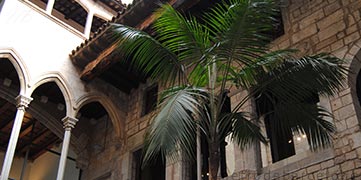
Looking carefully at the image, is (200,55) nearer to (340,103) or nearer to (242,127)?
(242,127)

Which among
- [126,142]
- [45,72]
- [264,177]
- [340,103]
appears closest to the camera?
[340,103]

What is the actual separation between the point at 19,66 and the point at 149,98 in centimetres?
339

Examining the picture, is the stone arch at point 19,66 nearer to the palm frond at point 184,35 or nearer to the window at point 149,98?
the window at point 149,98

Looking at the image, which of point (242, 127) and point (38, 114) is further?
point (38, 114)

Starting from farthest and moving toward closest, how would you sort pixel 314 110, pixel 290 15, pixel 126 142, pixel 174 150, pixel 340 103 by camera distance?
pixel 126 142, pixel 290 15, pixel 340 103, pixel 314 110, pixel 174 150

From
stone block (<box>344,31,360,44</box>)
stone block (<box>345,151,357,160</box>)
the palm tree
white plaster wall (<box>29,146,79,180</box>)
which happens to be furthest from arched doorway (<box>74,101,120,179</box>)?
stone block (<box>344,31,360,44</box>)

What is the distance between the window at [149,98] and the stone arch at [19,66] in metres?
3.04

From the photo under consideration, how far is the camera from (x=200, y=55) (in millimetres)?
5695

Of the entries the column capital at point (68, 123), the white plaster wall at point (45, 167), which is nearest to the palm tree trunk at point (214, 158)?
the column capital at point (68, 123)

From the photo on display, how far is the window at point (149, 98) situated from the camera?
11.2m

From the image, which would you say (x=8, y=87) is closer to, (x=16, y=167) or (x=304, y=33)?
(x=16, y=167)

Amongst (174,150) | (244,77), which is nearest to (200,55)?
(244,77)

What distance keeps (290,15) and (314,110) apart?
3.75m

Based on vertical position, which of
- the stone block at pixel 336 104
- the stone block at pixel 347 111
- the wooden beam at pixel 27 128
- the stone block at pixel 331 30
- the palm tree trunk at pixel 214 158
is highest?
the wooden beam at pixel 27 128
